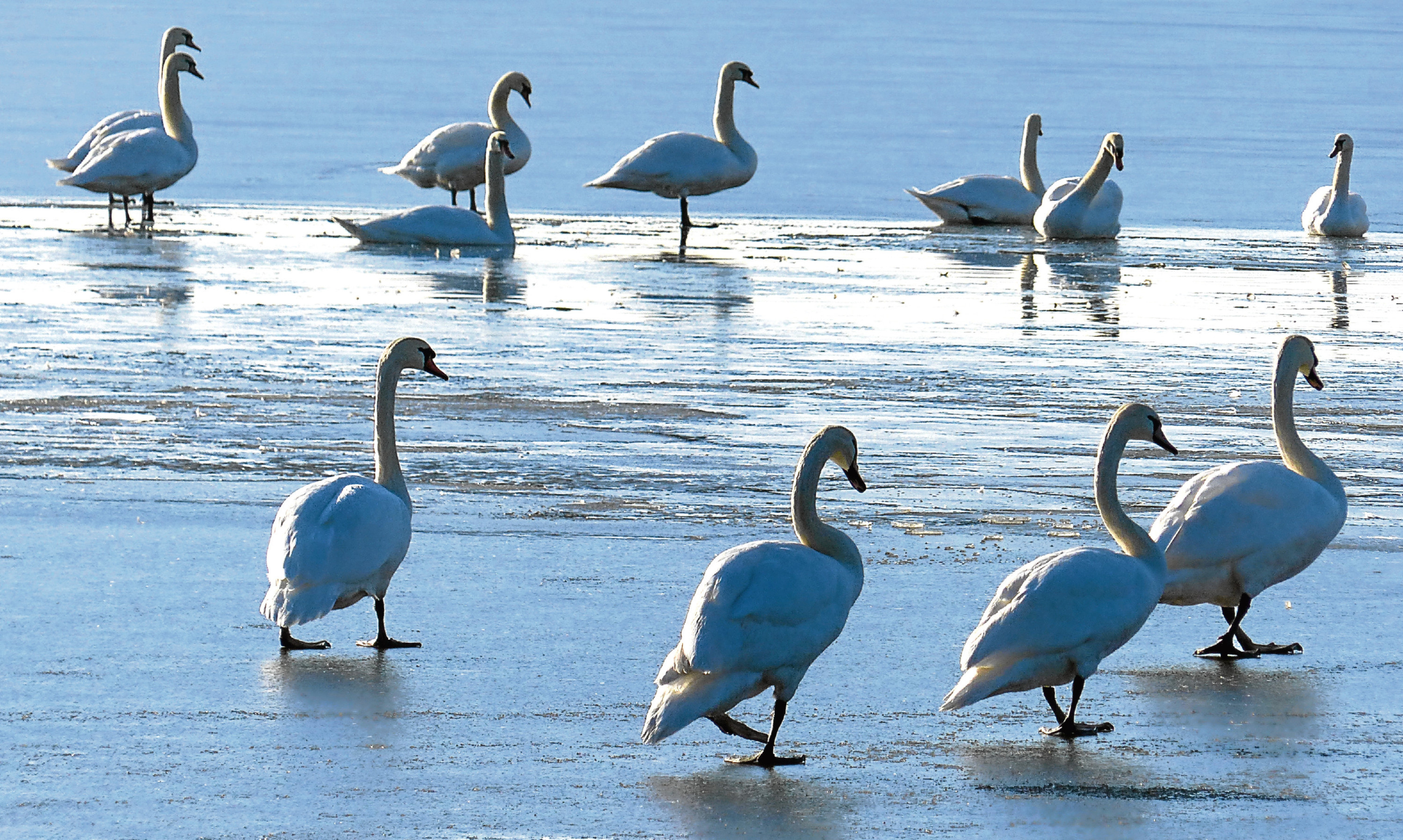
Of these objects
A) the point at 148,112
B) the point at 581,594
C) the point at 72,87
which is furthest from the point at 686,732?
the point at 72,87

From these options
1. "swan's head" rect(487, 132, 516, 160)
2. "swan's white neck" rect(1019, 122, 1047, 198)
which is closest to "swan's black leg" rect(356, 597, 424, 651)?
"swan's head" rect(487, 132, 516, 160)

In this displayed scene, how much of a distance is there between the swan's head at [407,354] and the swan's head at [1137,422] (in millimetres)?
2520

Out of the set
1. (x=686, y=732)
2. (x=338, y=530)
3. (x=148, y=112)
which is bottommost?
(x=686, y=732)

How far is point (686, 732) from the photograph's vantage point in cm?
607

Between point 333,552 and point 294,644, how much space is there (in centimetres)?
34

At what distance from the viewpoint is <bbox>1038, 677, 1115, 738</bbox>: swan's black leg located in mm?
5961

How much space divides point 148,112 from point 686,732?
52.1 feet

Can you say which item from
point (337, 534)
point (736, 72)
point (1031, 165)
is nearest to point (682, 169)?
point (736, 72)

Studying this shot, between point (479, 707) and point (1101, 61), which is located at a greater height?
point (1101, 61)

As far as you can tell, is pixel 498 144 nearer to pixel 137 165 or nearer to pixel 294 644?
pixel 137 165

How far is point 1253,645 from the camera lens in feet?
22.6

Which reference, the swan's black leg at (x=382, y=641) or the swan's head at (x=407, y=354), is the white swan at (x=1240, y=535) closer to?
the swan's black leg at (x=382, y=641)

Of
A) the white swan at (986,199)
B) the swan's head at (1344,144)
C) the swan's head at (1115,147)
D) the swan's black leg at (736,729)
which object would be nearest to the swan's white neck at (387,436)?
the swan's black leg at (736,729)

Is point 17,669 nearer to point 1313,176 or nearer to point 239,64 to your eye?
point 1313,176
